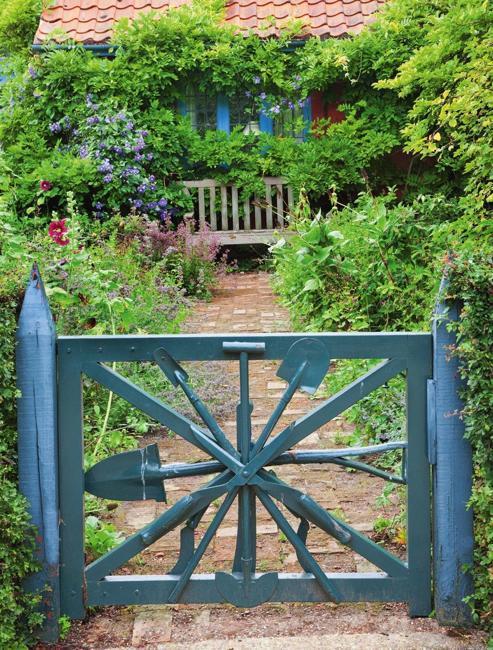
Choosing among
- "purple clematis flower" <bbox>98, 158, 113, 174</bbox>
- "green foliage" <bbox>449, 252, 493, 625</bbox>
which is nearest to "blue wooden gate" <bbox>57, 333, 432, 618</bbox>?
"green foliage" <bbox>449, 252, 493, 625</bbox>

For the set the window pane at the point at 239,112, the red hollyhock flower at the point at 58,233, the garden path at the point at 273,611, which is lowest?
the garden path at the point at 273,611

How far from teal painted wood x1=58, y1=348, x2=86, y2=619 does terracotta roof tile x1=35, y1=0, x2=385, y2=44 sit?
10.1 metres

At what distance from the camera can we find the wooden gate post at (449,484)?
108 inches

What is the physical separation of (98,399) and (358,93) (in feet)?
27.3

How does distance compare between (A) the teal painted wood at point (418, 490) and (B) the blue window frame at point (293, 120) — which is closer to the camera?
(A) the teal painted wood at point (418, 490)

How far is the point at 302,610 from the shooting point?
9.89 feet

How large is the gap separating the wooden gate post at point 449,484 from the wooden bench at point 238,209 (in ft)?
28.8

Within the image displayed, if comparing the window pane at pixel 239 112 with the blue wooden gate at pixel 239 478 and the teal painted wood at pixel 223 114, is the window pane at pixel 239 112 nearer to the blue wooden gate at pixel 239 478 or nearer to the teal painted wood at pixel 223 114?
the teal painted wood at pixel 223 114

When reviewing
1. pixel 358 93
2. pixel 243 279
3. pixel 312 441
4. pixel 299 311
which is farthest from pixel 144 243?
pixel 312 441

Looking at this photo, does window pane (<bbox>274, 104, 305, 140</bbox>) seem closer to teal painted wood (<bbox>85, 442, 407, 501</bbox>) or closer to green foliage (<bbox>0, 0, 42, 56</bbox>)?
green foliage (<bbox>0, 0, 42, 56</bbox>)

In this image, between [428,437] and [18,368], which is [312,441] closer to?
[428,437]

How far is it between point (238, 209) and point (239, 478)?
9.54 meters

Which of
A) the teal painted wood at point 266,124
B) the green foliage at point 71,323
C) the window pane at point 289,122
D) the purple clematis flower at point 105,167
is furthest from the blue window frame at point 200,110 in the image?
the green foliage at point 71,323

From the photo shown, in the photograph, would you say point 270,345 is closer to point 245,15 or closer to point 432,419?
point 432,419
